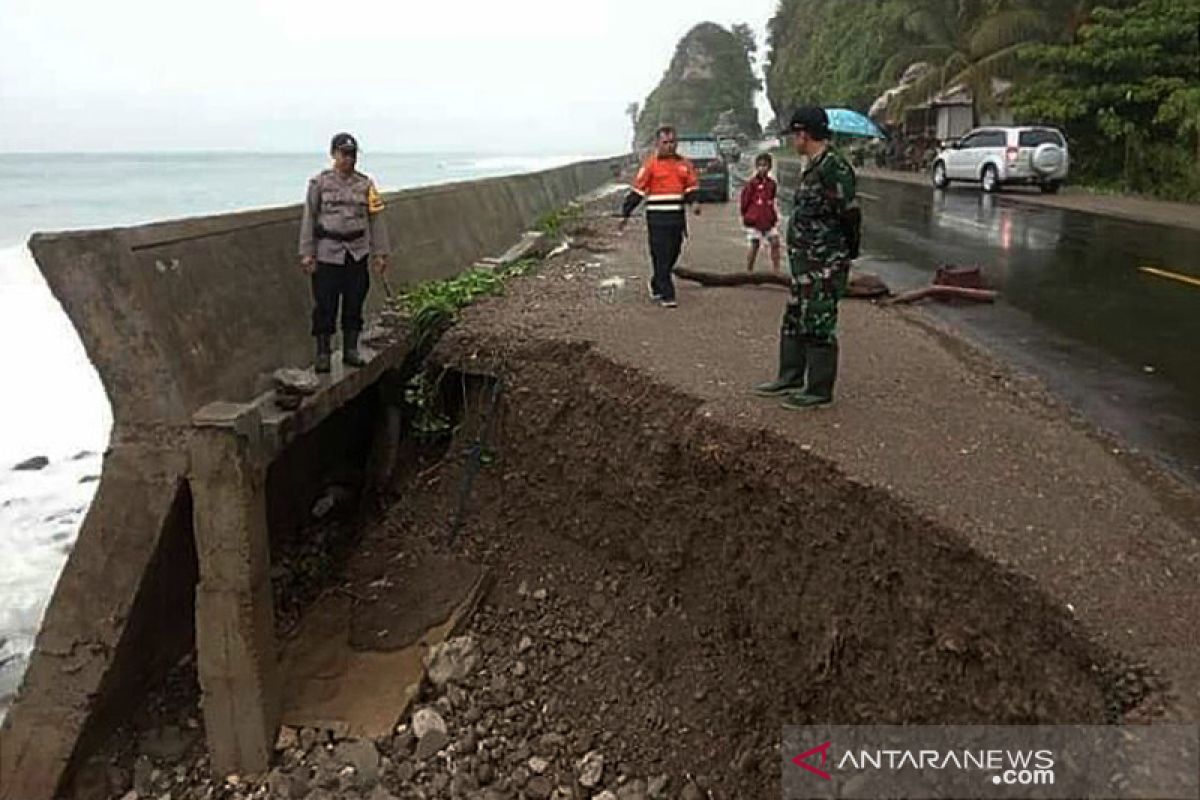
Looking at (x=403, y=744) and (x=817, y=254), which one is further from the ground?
(x=817, y=254)

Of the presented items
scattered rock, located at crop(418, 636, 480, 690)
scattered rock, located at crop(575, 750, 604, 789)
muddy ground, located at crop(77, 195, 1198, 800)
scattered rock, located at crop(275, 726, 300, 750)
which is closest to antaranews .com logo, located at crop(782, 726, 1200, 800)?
muddy ground, located at crop(77, 195, 1198, 800)

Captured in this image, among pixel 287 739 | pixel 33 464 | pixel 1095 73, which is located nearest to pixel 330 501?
pixel 287 739

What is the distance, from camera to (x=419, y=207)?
10203mm

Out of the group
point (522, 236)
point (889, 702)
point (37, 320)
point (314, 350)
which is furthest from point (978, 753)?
point (37, 320)

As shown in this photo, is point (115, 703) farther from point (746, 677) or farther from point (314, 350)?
point (746, 677)

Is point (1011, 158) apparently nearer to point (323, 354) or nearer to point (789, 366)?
point (789, 366)

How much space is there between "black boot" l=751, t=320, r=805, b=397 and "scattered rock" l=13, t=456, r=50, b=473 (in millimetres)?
9159

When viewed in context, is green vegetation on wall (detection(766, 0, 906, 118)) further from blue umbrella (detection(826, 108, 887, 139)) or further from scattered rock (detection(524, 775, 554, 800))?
scattered rock (detection(524, 775, 554, 800))

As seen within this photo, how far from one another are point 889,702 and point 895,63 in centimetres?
4522

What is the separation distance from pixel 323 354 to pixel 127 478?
5.25 ft

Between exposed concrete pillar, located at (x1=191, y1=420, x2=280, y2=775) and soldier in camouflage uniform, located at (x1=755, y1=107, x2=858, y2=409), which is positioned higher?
soldier in camouflage uniform, located at (x1=755, y1=107, x2=858, y2=409)

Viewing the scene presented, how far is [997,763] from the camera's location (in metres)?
3.47

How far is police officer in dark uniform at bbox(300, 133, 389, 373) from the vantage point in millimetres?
6398

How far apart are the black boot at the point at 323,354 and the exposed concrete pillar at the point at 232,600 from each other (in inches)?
46.7
